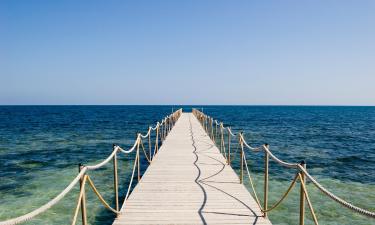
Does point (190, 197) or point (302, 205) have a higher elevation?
point (302, 205)

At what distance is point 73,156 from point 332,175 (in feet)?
53.6

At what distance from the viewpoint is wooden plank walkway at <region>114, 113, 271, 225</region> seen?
578 cm

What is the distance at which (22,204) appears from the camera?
404 inches

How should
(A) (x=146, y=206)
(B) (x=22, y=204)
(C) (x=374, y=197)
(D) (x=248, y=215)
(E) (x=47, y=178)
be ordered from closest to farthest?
1. (D) (x=248, y=215)
2. (A) (x=146, y=206)
3. (B) (x=22, y=204)
4. (C) (x=374, y=197)
5. (E) (x=47, y=178)

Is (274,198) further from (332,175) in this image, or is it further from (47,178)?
(47,178)

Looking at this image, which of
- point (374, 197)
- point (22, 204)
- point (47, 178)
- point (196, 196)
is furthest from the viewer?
point (47, 178)

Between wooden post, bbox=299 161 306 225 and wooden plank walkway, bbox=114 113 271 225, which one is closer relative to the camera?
wooden post, bbox=299 161 306 225

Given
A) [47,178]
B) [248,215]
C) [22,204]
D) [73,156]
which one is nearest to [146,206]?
[248,215]

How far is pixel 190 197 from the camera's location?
7043mm

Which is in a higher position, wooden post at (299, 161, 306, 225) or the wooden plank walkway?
wooden post at (299, 161, 306, 225)

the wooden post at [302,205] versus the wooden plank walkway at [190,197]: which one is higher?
the wooden post at [302,205]

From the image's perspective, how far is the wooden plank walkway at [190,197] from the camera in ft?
19.0

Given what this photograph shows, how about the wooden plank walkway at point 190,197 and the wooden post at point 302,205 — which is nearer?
the wooden post at point 302,205

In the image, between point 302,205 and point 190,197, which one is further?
point 190,197
